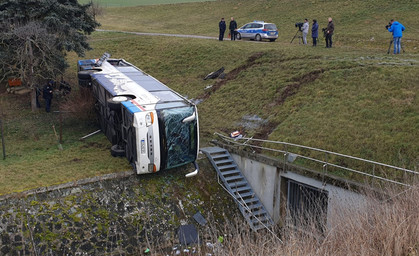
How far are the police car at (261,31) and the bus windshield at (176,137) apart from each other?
63.1ft

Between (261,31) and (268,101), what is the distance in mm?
13572

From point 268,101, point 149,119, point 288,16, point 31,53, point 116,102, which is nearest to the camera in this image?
point 149,119

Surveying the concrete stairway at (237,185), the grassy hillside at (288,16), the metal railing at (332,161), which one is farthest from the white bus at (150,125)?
the grassy hillside at (288,16)

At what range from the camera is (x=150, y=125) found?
42.5 feet

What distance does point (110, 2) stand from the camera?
7550 centimetres

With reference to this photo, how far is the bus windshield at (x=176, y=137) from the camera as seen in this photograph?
13.3m

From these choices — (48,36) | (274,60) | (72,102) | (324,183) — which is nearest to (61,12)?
(48,36)

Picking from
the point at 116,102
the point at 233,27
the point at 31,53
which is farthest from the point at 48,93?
the point at 233,27

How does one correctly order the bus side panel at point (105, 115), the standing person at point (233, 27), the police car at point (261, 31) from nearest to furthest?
the bus side panel at point (105, 115) → the standing person at point (233, 27) → the police car at point (261, 31)

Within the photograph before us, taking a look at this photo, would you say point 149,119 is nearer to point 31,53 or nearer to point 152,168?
point 152,168

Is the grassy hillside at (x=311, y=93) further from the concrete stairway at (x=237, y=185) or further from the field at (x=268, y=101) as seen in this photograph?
the concrete stairway at (x=237, y=185)

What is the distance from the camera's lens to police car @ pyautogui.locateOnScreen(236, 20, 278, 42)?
31422mm

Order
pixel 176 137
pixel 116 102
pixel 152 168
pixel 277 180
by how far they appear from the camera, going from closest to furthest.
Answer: pixel 152 168, pixel 176 137, pixel 116 102, pixel 277 180

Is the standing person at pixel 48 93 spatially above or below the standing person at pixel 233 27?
below
